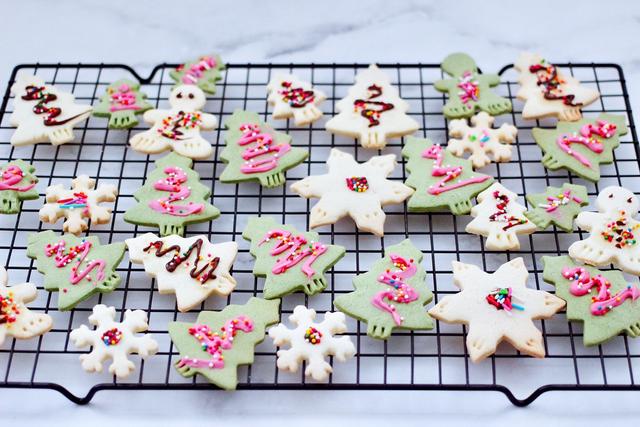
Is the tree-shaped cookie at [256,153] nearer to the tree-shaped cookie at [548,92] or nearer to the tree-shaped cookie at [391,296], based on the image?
the tree-shaped cookie at [391,296]

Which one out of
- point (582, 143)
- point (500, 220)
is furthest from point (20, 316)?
point (582, 143)

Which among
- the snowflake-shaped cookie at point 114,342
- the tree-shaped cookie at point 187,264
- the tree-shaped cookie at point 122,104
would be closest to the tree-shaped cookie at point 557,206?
the tree-shaped cookie at point 187,264

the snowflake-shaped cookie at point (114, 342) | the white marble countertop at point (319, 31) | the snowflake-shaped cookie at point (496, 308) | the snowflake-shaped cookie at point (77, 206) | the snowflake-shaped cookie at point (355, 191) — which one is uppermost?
the white marble countertop at point (319, 31)

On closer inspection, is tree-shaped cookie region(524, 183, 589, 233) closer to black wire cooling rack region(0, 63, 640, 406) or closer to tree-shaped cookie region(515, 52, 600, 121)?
black wire cooling rack region(0, 63, 640, 406)

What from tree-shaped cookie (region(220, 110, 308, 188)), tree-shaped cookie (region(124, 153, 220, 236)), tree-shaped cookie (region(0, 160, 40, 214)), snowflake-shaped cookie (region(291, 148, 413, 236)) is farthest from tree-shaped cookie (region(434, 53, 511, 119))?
tree-shaped cookie (region(0, 160, 40, 214))

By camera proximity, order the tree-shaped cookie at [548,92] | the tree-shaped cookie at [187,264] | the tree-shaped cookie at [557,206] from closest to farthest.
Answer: the tree-shaped cookie at [187,264] → the tree-shaped cookie at [557,206] → the tree-shaped cookie at [548,92]

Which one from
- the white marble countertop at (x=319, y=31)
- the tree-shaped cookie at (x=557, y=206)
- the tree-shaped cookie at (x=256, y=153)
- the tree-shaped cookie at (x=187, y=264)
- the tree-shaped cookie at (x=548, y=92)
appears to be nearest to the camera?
the tree-shaped cookie at (x=187, y=264)

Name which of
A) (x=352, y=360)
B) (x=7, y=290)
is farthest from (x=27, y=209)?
(x=352, y=360)
